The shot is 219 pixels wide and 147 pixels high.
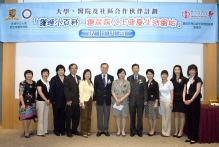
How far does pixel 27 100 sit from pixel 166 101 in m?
2.59

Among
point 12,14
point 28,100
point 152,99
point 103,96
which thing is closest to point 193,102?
point 152,99

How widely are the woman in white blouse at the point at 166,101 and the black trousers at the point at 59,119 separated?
1910mm

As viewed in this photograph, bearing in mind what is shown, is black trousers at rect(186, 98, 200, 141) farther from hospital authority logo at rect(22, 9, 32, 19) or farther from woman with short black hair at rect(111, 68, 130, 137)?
hospital authority logo at rect(22, 9, 32, 19)

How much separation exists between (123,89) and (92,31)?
143 cm

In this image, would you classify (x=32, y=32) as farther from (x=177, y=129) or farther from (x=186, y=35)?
(x=177, y=129)

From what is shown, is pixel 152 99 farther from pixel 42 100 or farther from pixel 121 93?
pixel 42 100

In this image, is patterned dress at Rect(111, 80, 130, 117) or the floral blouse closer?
the floral blouse

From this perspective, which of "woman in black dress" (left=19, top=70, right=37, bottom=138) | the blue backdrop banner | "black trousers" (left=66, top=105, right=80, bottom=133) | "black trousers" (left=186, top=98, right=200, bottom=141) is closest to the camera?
"black trousers" (left=186, top=98, right=200, bottom=141)

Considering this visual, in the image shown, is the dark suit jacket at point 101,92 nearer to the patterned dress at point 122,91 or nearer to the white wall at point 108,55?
the patterned dress at point 122,91

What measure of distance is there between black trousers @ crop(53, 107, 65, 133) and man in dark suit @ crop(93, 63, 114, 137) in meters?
0.67

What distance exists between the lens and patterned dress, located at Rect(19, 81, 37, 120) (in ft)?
12.9

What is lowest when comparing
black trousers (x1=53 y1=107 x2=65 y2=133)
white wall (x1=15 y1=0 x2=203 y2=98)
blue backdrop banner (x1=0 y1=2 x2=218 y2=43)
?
black trousers (x1=53 y1=107 x2=65 y2=133)

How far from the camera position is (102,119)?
163 inches

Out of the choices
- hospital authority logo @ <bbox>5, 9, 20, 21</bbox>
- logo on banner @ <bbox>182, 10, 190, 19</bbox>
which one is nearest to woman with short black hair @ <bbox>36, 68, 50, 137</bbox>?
hospital authority logo @ <bbox>5, 9, 20, 21</bbox>
